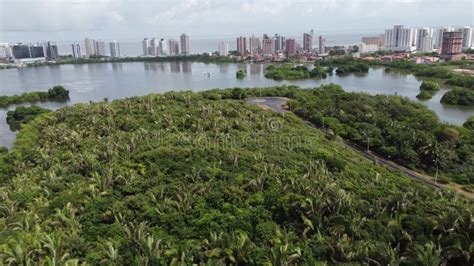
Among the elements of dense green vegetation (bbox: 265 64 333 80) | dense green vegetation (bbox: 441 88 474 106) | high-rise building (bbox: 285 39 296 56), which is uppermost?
high-rise building (bbox: 285 39 296 56)

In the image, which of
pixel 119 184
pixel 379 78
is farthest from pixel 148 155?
pixel 379 78

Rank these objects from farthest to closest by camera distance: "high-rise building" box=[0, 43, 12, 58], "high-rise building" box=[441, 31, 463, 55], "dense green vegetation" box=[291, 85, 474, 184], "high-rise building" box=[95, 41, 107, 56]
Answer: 1. "high-rise building" box=[95, 41, 107, 56]
2. "high-rise building" box=[0, 43, 12, 58]
3. "high-rise building" box=[441, 31, 463, 55]
4. "dense green vegetation" box=[291, 85, 474, 184]

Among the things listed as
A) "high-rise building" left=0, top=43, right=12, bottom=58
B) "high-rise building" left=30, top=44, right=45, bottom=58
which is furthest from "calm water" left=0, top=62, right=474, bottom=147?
"high-rise building" left=0, top=43, right=12, bottom=58

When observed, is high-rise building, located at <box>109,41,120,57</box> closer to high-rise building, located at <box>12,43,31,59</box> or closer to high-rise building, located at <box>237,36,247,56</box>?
high-rise building, located at <box>12,43,31,59</box>

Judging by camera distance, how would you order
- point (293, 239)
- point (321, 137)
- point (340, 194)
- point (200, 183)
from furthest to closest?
point (321, 137) < point (200, 183) < point (340, 194) < point (293, 239)

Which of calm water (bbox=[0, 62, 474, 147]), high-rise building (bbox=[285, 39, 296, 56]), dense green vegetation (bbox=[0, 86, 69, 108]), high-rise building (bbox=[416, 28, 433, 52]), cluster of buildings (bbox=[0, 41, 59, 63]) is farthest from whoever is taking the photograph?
high-rise building (bbox=[416, 28, 433, 52])

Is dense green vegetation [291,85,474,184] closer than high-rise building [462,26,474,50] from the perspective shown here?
Yes

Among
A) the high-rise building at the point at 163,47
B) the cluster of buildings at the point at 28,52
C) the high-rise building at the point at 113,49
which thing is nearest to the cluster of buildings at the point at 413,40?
the high-rise building at the point at 163,47

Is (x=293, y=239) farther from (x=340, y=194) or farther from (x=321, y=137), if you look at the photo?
(x=321, y=137)
